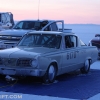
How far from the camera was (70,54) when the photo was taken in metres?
10.2

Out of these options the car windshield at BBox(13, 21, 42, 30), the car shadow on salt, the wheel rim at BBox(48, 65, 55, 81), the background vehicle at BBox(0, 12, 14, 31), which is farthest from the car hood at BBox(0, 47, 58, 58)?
the background vehicle at BBox(0, 12, 14, 31)

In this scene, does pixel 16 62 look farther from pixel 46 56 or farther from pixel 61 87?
pixel 61 87

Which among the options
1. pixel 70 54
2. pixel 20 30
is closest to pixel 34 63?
pixel 70 54

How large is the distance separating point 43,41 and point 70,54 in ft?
3.01

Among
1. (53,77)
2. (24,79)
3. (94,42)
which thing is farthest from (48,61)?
(94,42)

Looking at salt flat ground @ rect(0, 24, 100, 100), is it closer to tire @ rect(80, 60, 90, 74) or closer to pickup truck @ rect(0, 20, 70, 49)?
tire @ rect(80, 60, 90, 74)

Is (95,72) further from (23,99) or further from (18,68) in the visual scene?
(23,99)

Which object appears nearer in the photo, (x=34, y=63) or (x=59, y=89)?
(x=59, y=89)

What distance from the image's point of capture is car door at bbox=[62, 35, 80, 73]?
32.8 feet

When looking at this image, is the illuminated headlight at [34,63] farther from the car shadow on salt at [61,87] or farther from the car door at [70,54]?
the car door at [70,54]

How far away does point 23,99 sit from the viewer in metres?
7.40

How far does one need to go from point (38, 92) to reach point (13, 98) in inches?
36.4

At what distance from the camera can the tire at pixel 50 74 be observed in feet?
30.1

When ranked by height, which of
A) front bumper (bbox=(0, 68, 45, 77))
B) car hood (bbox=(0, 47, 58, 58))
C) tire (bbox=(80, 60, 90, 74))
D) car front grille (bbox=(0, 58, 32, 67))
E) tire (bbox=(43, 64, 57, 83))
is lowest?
tire (bbox=(80, 60, 90, 74))
